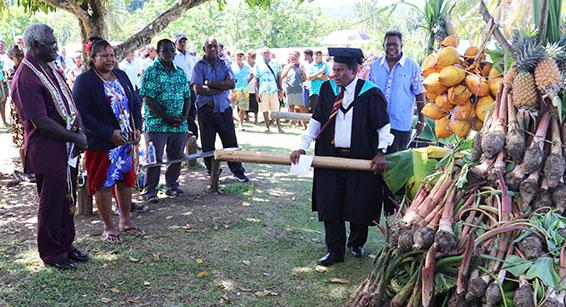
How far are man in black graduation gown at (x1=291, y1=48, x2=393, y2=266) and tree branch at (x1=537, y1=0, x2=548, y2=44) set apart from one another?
1585mm

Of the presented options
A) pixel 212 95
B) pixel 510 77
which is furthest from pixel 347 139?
pixel 212 95

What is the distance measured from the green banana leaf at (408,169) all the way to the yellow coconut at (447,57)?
2.51 ft

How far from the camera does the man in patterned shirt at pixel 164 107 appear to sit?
6.74 metres

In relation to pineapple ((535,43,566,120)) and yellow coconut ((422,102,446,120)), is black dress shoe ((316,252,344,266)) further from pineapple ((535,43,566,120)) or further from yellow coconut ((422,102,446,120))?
pineapple ((535,43,566,120))

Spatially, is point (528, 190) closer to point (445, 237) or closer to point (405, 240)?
point (445, 237)

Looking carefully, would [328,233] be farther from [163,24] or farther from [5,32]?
[5,32]

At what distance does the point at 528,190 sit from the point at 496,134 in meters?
0.39

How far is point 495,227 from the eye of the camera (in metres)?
3.17

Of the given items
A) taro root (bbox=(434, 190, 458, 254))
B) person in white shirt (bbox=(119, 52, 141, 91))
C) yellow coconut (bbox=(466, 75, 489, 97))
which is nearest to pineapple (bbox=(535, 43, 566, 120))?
yellow coconut (bbox=(466, 75, 489, 97))

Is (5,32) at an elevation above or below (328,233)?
above

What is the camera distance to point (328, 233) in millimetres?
4992

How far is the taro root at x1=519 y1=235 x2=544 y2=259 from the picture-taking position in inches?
117

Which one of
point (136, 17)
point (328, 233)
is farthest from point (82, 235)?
point (136, 17)

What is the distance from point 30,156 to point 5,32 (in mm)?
41946
